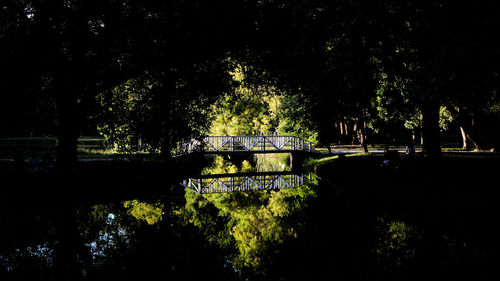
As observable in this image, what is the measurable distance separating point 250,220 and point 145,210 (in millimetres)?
3557

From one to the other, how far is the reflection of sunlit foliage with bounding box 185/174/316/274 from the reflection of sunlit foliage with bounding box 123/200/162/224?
3.11 ft

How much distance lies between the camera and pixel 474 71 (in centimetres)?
770

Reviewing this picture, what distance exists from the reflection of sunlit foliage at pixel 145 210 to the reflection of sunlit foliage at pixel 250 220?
946mm

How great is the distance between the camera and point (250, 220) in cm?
927

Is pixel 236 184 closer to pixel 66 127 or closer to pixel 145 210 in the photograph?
pixel 145 210

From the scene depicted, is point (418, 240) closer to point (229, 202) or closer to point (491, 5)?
point (491, 5)

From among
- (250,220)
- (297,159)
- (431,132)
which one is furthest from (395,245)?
(297,159)

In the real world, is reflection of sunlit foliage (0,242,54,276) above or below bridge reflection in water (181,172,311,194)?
above

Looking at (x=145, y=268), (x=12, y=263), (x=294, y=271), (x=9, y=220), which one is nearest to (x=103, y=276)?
(x=145, y=268)

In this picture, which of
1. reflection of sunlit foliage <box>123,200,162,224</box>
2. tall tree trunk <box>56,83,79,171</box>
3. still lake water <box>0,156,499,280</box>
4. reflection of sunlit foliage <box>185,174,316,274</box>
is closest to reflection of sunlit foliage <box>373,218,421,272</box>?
still lake water <box>0,156,499,280</box>

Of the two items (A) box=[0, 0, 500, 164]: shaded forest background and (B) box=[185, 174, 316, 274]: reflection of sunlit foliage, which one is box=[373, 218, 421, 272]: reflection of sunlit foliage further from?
(A) box=[0, 0, 500, 164]: shaded forest background

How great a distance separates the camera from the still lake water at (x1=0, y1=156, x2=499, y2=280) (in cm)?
532

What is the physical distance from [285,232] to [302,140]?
21.4m

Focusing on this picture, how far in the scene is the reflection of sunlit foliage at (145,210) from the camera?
905 cm
